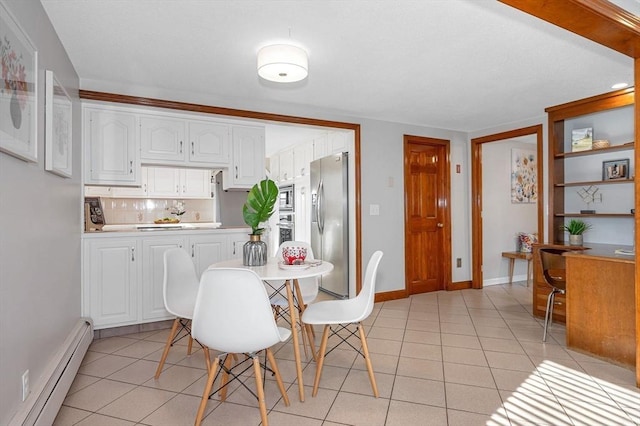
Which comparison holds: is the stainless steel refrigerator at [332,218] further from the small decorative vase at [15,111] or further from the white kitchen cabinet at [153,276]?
the small decorative vase at [15,111]

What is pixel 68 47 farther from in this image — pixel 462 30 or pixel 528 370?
pixel 528 370

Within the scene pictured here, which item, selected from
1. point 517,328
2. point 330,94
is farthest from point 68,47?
point 517,328

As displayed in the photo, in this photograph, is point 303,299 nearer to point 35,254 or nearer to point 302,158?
point 35,254

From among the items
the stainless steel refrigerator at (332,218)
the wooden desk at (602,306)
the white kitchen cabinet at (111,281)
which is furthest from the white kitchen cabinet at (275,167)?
the wooden desk at (602,306)

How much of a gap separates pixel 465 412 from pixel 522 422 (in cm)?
28

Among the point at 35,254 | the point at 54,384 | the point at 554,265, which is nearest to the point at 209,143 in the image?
the point at 35,254

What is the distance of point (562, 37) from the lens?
2344mm

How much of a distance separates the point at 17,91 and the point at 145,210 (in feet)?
13.5

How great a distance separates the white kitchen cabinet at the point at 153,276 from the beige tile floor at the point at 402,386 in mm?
218

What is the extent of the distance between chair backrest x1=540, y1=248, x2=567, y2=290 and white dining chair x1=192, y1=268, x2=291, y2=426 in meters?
2.57

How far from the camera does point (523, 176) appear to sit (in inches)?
220

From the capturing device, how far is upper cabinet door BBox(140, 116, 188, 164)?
10.9 ft

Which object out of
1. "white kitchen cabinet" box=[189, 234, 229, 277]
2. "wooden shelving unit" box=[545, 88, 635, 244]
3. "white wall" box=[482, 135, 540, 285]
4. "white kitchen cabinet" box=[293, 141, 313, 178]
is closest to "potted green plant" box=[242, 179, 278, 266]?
"white kitchen cabinet" box=[189, 234, 229, 277]

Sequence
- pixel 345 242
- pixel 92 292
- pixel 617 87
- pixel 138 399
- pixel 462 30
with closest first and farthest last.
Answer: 1. pixel 138 399
2. pixel 462 30
3. pixel 92 292
4. pixel 617 87
5. pixel 345 242
